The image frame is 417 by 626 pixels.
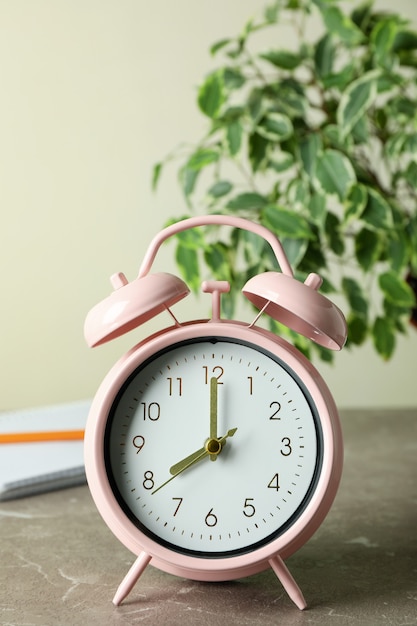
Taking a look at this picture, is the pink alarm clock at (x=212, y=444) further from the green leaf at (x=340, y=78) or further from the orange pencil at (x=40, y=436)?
the green leaf at (x=340, y=78)

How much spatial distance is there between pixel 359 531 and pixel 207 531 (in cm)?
26

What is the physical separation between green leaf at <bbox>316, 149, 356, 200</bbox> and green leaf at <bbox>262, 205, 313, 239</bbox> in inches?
2.6

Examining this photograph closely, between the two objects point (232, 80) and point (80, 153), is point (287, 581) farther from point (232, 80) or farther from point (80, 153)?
point (80, 153)

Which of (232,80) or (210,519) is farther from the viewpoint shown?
(232,80)

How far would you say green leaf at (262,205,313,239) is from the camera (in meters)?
1.25

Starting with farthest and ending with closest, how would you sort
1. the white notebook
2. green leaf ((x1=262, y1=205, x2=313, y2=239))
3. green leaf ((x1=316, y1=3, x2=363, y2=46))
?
green leaf ((x1=316, y1=3, x2=363, y2=46))
green leaf ((x1=262, y1=205, x2=313, y2=239))
the white notebook

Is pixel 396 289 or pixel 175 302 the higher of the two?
pixel 175 302

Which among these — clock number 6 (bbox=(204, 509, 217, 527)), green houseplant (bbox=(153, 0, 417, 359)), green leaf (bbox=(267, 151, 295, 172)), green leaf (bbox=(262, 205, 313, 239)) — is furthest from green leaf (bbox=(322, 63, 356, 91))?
clock number 6 (bbox=(204, 509, 217, 527))

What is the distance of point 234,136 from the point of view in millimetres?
1340

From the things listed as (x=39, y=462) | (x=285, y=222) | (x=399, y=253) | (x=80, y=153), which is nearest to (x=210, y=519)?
(x=39, y=462)

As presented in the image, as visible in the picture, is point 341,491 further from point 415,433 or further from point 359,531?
point 415,433

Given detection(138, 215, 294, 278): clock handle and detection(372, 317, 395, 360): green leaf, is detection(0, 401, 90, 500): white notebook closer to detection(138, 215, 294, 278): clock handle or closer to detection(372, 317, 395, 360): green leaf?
detection(138, 215, 294, 278): clock handle

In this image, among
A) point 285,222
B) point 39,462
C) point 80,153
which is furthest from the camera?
point 80,153

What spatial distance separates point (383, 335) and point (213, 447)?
0.82m
